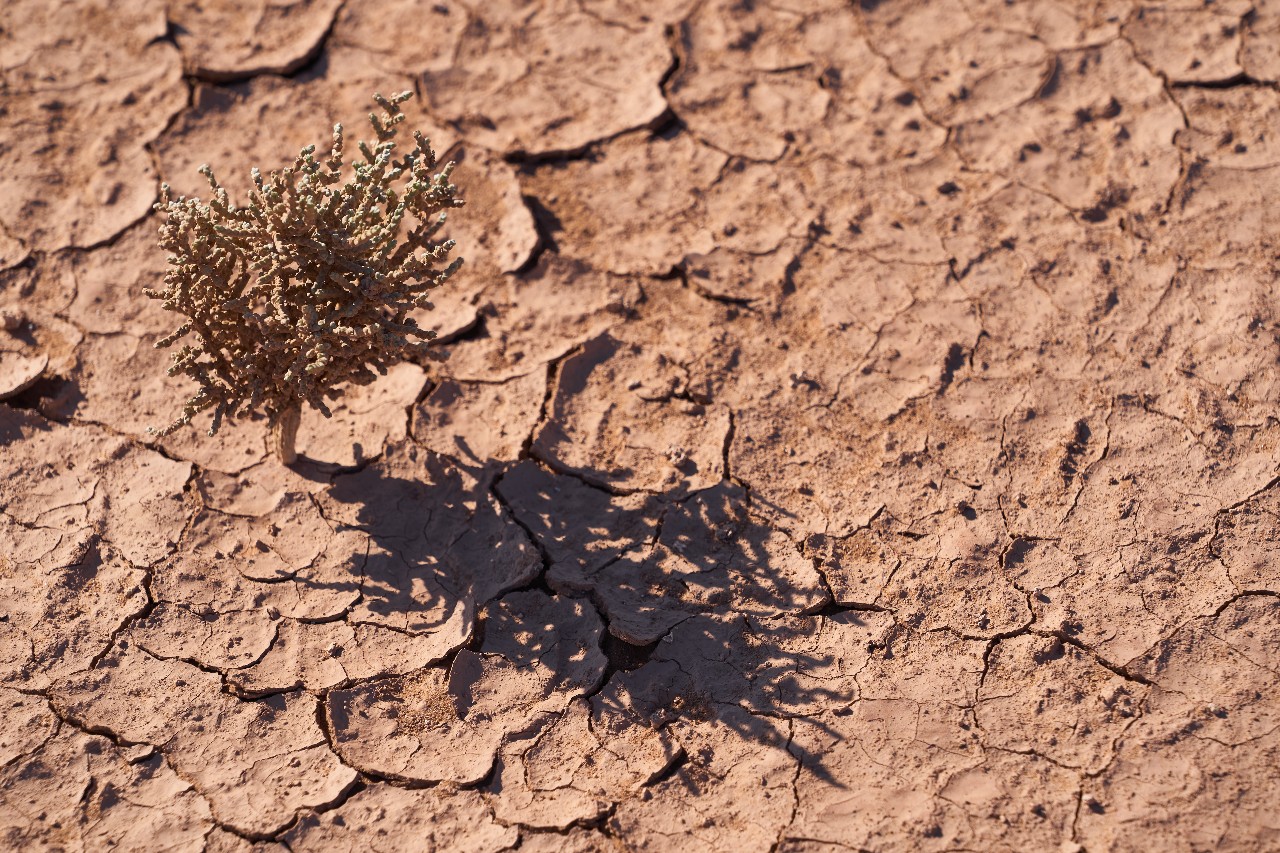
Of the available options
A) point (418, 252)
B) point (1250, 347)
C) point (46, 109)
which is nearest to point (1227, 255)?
point (1250, 347)

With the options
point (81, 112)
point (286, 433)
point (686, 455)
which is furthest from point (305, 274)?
point (81, 112)

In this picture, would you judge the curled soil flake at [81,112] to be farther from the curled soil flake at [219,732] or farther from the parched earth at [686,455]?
the curled soil flake at [219,732]

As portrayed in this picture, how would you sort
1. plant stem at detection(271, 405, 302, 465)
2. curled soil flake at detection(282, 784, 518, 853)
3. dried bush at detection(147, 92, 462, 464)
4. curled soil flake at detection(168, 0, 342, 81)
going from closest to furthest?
curled soil flake at detection(282, 784, 518, 853) < dried bush at detection(147, 92, 462, 464) < plant stem at detection(271, 405, 302, 465) < curled soil flake at detection(168, 0, 342, 81)

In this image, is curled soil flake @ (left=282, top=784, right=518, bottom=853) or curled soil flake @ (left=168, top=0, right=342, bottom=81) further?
curled soil flake @ (left=168, top=0, right=342, bottom=81)

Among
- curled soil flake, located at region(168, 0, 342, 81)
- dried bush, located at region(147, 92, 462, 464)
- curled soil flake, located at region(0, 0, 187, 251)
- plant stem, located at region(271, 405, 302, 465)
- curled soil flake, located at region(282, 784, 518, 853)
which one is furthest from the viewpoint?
curled soil flake, located at region(168, 0, 342, 81)

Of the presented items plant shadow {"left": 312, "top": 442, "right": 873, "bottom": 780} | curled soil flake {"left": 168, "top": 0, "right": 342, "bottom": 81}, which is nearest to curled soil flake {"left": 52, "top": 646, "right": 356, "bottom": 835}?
plant shadow {"left": 312, "top": 442, "right": 873, "bottom": 780}

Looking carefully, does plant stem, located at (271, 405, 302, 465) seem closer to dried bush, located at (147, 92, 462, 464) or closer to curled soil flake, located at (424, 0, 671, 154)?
dried bush, located at (147, 92, 462, 464)

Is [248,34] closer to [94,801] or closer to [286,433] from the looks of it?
[286,433]
